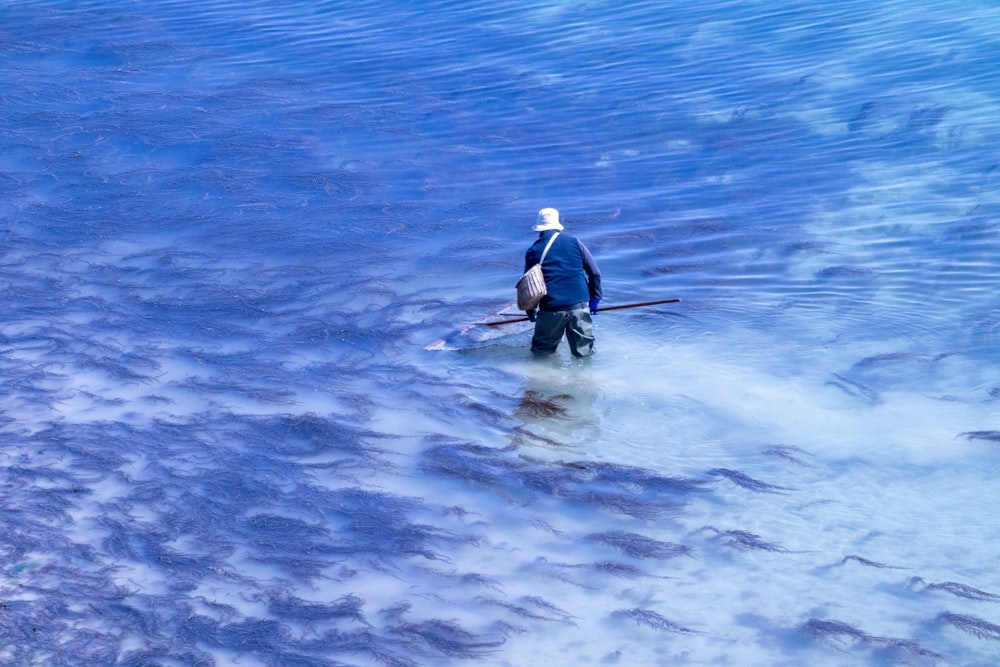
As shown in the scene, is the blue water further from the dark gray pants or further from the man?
the man

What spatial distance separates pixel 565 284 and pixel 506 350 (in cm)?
113

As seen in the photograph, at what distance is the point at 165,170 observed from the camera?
594 inches

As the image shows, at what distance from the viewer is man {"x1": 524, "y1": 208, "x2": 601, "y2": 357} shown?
9031 mm

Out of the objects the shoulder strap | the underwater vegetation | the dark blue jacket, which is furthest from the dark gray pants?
the underwater vegetation

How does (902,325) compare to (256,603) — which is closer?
(256,603)

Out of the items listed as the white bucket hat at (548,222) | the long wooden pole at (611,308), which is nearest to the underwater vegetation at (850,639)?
the long wooden pole at (611,308)

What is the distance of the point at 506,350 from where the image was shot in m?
9.89

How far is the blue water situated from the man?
38 centimetres

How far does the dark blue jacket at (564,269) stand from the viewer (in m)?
9.02

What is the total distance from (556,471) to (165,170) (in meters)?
9.41

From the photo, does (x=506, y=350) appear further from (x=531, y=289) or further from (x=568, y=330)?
(x=531, y=289)

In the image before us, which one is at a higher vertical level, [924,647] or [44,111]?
A: [44,111]

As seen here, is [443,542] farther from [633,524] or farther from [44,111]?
[44,111]

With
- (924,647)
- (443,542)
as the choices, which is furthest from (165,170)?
(924,647)
